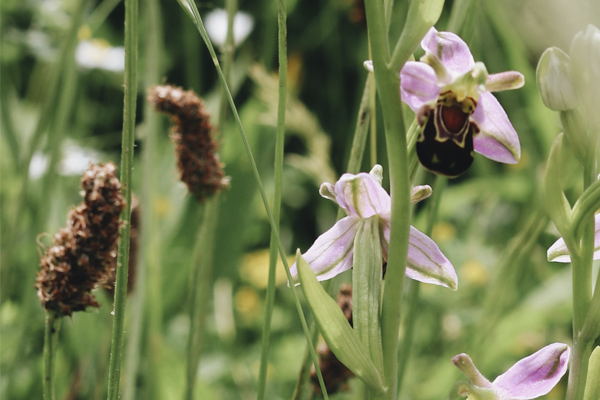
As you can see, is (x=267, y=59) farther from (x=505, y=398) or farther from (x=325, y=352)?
(x=505, y=398)

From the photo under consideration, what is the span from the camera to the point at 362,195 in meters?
0.60

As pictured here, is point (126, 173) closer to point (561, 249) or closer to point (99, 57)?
point (561, 249)

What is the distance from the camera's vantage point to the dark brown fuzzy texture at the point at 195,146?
768 mm

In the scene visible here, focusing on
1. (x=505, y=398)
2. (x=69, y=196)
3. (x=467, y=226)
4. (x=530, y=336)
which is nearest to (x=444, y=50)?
(x=505, y=398)

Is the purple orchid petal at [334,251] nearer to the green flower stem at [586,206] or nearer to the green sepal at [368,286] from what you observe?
the green sepal at [368,286]

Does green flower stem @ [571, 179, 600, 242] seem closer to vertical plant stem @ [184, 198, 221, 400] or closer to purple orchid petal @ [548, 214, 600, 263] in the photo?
purple orchid petal @ [548, 214, 600, 263]

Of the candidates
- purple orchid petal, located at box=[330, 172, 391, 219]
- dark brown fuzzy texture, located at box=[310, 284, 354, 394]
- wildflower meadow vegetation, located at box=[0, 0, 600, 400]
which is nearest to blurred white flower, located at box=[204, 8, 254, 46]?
wildflower meadow vegetation, located at box=[0, 0, 600, 400]

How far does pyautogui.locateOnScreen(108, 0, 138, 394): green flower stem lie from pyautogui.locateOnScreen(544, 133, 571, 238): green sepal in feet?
1.11

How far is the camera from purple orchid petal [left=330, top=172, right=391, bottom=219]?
589mm

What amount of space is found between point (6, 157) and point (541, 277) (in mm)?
1488

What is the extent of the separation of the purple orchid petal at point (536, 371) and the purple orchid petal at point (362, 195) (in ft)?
0.58

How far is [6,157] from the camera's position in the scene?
1.90m

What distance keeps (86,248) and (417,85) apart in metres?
0.30

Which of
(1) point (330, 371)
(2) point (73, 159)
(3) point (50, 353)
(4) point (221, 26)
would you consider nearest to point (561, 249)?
(1) point (330, 371)
